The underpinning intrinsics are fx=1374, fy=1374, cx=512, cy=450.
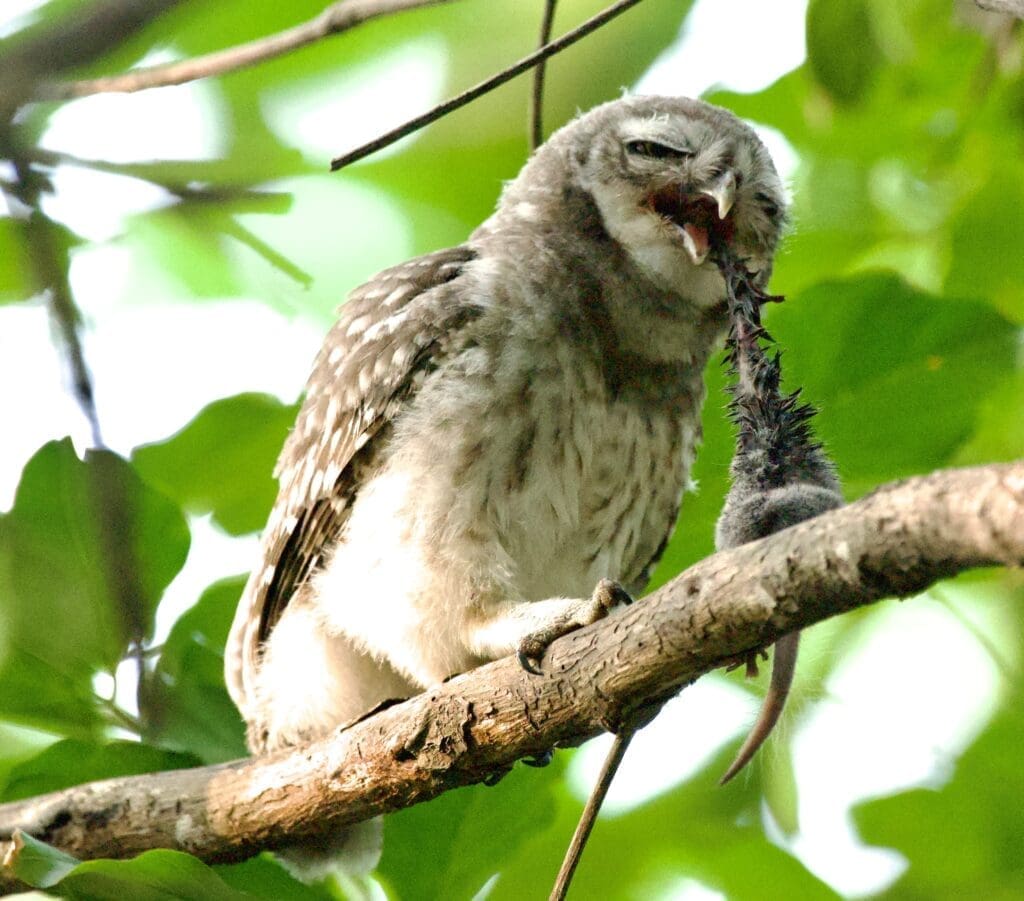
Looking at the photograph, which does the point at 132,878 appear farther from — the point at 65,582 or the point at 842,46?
the point at 842,46

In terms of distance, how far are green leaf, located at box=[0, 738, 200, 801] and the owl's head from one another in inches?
64.4

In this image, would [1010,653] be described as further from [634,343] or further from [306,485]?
[306,485]

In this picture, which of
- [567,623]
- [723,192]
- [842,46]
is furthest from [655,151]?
[567,623]

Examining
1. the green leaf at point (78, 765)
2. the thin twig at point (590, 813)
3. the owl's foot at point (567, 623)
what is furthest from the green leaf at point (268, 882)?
the owl's foot at point (567, 623)

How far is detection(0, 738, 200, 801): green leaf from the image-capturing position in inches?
120

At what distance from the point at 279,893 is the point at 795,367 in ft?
5.20

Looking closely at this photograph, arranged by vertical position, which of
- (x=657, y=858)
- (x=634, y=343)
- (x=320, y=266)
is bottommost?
(x=657, y=858)

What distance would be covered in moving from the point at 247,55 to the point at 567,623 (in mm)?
1136

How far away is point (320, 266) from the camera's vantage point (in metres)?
4.24

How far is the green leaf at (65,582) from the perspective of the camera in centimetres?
296

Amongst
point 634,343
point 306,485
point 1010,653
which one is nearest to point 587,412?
point 634,343

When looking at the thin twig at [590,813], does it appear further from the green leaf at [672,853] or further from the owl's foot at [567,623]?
the green leaf at [672,853]

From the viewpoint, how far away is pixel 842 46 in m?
3.06

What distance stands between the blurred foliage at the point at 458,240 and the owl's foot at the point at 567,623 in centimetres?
51
